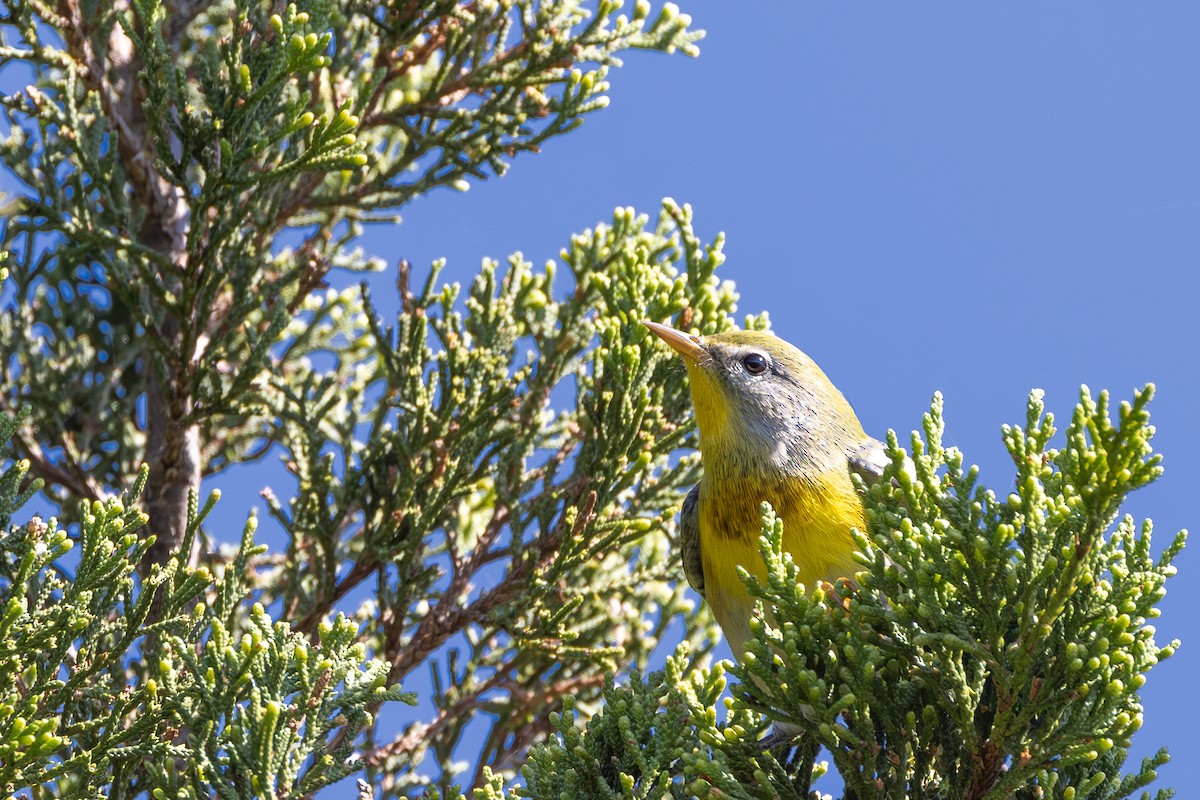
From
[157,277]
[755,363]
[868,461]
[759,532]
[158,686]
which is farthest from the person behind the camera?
[157,277]

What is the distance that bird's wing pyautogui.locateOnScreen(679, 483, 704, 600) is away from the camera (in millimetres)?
4465

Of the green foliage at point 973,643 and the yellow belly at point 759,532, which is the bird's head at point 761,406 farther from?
the green foliage at point 973,643

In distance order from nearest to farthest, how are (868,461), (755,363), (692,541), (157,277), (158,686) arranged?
(158,686), (868,461), (692,541), (755,363), (157,277)

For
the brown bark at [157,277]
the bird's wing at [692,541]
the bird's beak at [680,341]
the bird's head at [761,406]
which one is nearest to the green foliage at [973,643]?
the bird's head at [761,406]

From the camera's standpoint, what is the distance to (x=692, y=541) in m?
4.47

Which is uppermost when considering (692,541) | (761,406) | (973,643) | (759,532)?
(761,406)

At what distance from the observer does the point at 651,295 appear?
15.9ft

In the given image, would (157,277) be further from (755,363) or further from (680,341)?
(755,363)

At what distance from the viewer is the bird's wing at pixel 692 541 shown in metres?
4.46

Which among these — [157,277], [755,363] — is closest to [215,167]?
[157,277]

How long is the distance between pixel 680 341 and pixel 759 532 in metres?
0.90

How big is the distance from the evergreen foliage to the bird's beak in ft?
0.48

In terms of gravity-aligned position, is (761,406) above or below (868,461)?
above

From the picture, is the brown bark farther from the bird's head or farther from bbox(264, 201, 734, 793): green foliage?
the bird's head
